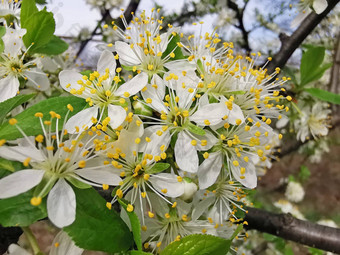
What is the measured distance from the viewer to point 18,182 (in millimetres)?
629

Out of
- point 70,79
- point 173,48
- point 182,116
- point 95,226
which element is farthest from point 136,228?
point 173,48

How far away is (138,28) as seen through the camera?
1.08 metres

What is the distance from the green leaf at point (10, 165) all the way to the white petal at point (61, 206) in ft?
0.26

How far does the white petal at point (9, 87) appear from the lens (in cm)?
95

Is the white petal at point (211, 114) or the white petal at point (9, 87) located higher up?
the white petal at point (211, 114)

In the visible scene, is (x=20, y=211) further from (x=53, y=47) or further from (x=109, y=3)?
(x=109, y=3)

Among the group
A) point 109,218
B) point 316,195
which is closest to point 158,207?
point 109,218

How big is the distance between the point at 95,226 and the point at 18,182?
17cm

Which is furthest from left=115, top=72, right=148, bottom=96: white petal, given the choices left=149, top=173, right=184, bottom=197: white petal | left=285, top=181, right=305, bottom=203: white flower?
left=285, top=181, right=305, bottom=203: white flower

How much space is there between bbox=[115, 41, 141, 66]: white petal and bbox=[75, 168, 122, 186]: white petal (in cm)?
35

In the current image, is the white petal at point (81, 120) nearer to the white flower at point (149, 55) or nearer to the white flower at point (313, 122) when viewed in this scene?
the white flower at point (149, 55)

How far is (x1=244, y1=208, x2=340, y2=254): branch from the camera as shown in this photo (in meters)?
1.37

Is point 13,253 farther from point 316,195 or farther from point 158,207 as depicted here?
point 316,195

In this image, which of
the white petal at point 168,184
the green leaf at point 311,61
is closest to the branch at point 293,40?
the green leaf at point 311,61
